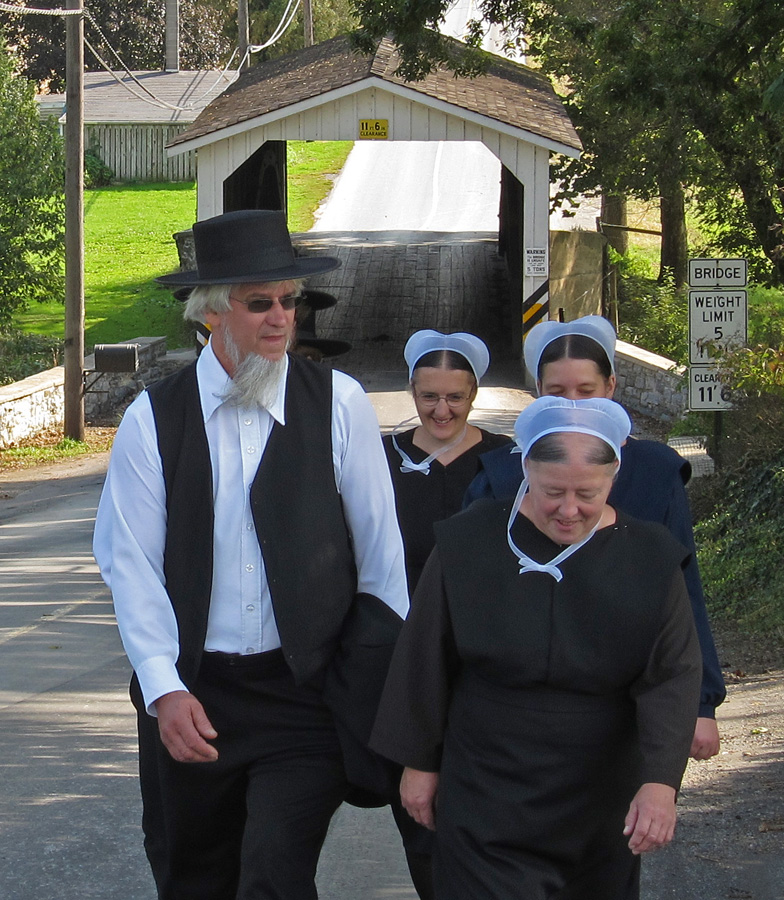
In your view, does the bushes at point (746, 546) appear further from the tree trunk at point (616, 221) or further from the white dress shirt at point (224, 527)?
the tree trunk at point (616, 221)

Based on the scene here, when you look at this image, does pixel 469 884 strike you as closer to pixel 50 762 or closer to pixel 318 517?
pixel 318 517

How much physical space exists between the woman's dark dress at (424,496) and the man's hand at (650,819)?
5.09 feet

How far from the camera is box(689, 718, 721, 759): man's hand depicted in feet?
11.1

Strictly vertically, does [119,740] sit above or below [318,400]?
below

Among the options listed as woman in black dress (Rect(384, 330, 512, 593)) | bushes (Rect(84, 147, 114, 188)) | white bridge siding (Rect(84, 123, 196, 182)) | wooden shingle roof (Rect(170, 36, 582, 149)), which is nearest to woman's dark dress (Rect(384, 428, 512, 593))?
woman in black dress (Rect(384, 330, 512, 593))

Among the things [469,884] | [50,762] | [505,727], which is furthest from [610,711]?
[50,762]

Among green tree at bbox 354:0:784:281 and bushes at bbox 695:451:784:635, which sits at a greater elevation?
green tree at bbox 354:0:784:281

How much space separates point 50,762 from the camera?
5.79 m

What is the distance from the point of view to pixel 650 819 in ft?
9.34

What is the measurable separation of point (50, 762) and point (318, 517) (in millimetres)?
3071

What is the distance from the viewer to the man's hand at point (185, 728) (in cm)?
304

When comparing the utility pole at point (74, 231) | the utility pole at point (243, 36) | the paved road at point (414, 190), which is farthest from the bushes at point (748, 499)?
the paved road at point (414, 190)

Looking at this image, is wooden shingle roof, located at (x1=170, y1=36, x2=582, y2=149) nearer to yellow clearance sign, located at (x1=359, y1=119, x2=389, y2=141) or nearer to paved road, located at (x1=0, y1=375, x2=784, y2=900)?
yellow clearance sign, located at (x1=359, y1=119, x2=389, y2=141)

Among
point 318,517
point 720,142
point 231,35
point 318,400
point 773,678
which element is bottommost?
point 773,678
